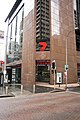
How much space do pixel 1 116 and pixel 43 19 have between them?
108ft

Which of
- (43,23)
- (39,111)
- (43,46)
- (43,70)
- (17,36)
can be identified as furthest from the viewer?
(17,36)

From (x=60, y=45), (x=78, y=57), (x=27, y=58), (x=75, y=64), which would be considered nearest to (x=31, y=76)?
(x=27, y=58)

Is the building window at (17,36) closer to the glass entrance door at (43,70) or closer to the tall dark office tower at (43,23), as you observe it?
the glass entrance door at (43,70)

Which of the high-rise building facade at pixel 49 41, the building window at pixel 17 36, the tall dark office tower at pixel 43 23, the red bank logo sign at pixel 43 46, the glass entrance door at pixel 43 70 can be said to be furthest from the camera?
the building window at pixel 17 36

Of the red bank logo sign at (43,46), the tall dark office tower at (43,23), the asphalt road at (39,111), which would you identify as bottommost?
the asphalt road at (39,111)

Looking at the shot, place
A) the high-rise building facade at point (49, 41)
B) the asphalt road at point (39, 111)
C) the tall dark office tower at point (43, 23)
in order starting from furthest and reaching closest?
the tall dark office tower at point (43, 23) → the high-rise building facade at point (49, 41) → the asphalt road at point (39, 111)

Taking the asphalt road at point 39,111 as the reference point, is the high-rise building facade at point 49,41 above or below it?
above

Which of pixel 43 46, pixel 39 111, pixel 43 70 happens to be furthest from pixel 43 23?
pixel 39 111

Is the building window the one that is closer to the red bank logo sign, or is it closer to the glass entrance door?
the glass entrance door

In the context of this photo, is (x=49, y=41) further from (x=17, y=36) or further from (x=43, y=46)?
(x=17, y=36)

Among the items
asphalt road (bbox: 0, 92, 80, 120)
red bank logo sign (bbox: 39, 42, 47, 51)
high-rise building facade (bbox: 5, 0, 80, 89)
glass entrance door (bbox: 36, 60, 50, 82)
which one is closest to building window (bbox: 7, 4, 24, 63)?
glass entrance door (bbox: 36, 60, 50, 82)

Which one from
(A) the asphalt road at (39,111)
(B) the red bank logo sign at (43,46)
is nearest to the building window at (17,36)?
(B) the red bank logo sign at (43,46)

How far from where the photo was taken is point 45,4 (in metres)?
36.9

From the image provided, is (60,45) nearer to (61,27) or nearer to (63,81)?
(61,27)
